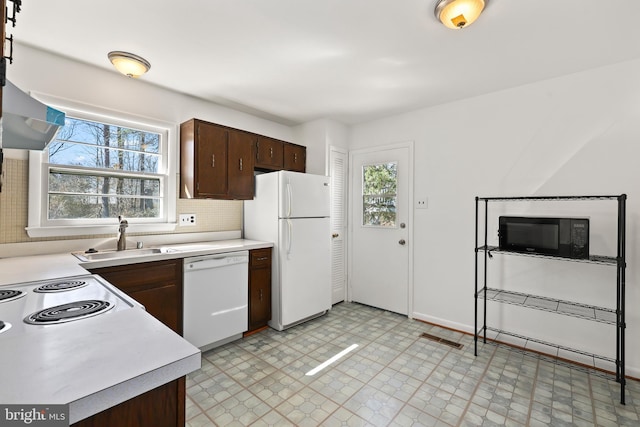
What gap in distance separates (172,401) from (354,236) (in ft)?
10.7

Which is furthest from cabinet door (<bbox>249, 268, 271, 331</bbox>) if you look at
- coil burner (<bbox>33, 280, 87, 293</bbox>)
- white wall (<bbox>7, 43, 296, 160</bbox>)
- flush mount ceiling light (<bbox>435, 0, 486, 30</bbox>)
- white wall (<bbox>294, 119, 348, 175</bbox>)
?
flush mount ceiling light (<bbox>435, 0, 486, 30</bbox>)

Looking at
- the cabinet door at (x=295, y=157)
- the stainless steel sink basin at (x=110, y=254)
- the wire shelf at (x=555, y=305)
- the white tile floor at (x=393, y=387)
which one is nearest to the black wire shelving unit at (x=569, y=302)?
the wire shelf at (x=555, y=305)

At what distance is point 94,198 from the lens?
2.58m

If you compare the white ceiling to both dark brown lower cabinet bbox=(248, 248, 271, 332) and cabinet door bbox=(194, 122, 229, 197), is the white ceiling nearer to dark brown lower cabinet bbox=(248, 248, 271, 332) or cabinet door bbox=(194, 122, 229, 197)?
cabinet door bbox=(194, 122, 229, 197)

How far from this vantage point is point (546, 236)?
89.8 inches

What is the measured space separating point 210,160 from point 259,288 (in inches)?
53.7

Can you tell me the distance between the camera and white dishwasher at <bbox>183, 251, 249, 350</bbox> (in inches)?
97.7

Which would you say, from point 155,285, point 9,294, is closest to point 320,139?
point 155,285

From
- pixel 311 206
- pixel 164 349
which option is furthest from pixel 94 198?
pixel 164 349

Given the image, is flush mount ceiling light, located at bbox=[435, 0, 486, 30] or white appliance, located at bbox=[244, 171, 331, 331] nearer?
flush mount ceiling light, located at bbox=[435, 0, 486, 30]

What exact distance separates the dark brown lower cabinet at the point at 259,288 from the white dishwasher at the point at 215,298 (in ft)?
0.22

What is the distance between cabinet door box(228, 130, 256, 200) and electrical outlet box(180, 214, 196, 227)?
46 centimetres

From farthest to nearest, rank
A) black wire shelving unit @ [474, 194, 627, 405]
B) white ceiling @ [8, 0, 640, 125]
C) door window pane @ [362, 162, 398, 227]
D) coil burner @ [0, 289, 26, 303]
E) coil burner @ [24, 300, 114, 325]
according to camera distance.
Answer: door window pane @ [362, 162, 398, 227], black wire shelving unit @ [474, 194, 627, 405], white ceiling @ [8, 0, 640, 125], coil burner @ [0, 289, 26, 303], coil burner @ [24, 300, 114, 325]

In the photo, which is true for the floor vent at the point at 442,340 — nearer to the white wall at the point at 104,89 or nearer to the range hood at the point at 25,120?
the white wall at the point at 104,89
